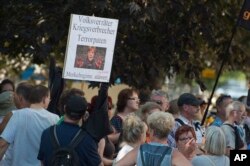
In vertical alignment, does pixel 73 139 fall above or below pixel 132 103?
below

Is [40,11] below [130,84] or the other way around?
the other way around

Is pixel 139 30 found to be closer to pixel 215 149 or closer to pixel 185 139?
pixel 185 139

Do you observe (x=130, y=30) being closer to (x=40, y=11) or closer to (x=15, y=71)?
(x=40, y=11)

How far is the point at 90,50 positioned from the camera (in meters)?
9.05

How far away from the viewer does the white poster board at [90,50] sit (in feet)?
29.6

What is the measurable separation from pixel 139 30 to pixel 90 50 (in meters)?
4.55

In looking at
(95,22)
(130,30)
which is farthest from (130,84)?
(95,22)

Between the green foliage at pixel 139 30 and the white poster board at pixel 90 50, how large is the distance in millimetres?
2771

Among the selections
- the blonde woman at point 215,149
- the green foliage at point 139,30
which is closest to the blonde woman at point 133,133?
the blonde woman at point 215,149

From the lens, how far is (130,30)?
43.8ft

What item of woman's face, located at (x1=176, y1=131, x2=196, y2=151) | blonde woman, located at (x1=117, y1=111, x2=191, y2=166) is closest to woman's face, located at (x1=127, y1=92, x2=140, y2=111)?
woman's face, located at (x1=176, y1=131, x2=196, y2=151)

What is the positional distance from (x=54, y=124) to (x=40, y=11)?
5374mm

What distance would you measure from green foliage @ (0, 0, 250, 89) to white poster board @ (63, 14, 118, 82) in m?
2.77

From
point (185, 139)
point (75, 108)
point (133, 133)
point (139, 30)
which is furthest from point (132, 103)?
point (75, 108)
